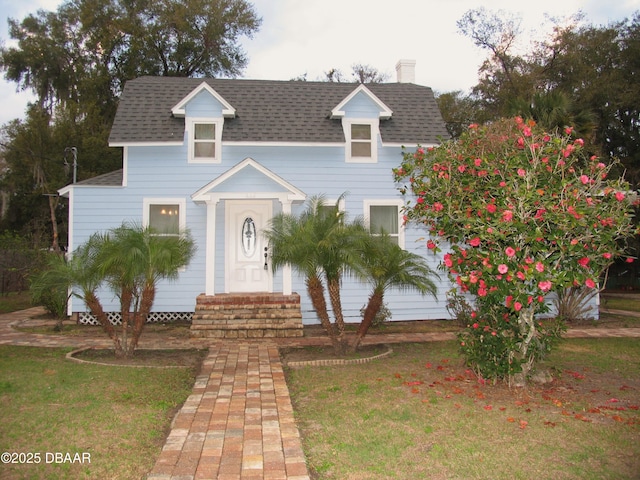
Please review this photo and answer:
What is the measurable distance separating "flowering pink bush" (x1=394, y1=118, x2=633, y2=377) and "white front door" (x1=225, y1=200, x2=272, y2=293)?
7.15m

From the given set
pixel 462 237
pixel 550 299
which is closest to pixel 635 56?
pixel 550 299

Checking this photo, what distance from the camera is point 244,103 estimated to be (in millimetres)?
14672

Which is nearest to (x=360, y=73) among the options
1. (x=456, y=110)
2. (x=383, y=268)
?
(x=456, y=110)

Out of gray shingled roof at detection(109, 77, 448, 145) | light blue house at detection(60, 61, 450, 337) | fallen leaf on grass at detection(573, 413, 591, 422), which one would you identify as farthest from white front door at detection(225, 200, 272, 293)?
fallen leaf on grass at detection(573, 413, 591, 422)

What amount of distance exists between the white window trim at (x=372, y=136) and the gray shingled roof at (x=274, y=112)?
18 centimetres

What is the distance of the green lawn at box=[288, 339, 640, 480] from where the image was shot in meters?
4.31

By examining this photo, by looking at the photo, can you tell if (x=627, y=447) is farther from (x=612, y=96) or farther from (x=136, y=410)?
(x=612, y=96)

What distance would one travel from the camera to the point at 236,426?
5254 mm

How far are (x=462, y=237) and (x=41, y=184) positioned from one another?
24649mm

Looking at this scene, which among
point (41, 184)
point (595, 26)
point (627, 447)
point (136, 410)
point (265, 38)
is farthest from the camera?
point (265, 38)

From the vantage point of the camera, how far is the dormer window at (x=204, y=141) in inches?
535

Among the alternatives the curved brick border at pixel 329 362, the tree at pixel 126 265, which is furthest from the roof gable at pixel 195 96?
the curved brick border at pixel 329 362

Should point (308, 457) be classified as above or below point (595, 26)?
below

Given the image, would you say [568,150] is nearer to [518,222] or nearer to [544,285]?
[518,222]
